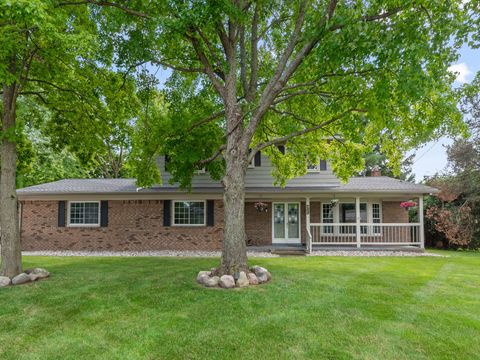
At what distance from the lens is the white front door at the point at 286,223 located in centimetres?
1482

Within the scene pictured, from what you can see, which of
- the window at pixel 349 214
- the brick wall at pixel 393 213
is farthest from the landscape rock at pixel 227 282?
the brick wall at pixel 393 213

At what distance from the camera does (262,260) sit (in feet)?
36.0

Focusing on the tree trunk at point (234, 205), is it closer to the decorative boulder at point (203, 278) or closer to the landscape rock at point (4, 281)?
the decorative boulder at point (203, 278)

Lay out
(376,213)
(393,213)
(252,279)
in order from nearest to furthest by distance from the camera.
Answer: (252,279)
(393,213)
(376,213)

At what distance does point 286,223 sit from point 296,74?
24.7 ft

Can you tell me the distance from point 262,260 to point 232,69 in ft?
20.6

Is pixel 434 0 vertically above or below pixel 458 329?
above

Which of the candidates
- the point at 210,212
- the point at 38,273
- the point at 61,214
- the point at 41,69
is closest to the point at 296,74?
the point at 41,69

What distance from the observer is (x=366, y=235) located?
14.8m

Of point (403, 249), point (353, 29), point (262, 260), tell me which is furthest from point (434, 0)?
point (403, 249)

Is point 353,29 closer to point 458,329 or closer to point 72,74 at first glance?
point 458,329

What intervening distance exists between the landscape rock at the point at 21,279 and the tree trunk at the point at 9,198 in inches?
9.1

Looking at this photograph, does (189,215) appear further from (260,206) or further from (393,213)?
(393,213)

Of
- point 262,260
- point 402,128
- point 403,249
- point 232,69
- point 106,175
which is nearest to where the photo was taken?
point 232,69
